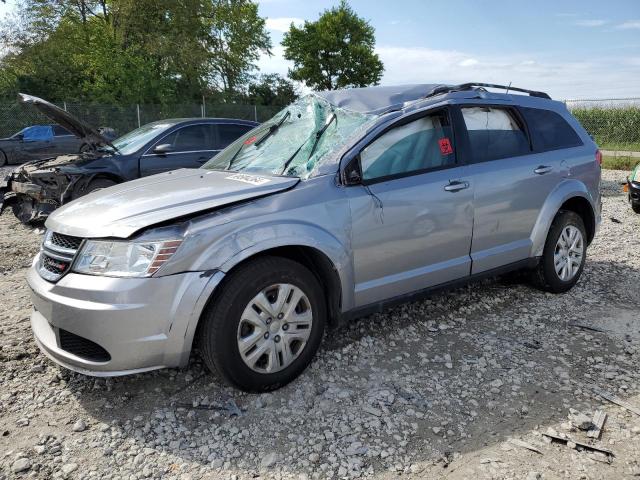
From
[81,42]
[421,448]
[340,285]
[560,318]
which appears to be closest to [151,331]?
[340,285]

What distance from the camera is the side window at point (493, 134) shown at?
3.87m

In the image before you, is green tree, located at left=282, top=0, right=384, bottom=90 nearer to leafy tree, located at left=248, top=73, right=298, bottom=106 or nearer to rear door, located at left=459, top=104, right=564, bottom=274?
leafy tree, located at left=248, top=73, right=298, bottom=106

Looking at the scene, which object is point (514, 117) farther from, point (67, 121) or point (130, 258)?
point (67, 121)

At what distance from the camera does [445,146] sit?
370 centimetres

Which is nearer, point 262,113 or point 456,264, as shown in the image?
point 456,264

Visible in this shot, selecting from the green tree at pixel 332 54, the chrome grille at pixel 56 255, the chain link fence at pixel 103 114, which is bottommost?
the chrome grille at pixel 56 255

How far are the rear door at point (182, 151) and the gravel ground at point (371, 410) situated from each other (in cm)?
369

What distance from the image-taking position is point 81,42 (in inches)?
1057

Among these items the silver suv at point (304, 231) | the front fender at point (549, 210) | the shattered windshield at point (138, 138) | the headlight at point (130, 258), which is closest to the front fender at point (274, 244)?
the silver suv at point (304, 231)

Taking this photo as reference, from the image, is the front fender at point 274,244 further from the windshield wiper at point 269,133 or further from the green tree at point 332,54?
the green tree at point 332,54

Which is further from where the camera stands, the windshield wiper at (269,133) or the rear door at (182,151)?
the rear door at (182,151)

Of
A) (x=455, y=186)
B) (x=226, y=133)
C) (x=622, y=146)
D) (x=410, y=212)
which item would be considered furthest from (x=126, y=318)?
(x=622, y=146)

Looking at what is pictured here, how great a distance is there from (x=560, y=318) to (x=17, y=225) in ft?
24.0

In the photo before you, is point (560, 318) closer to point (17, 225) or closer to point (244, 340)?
point (244, 340)
